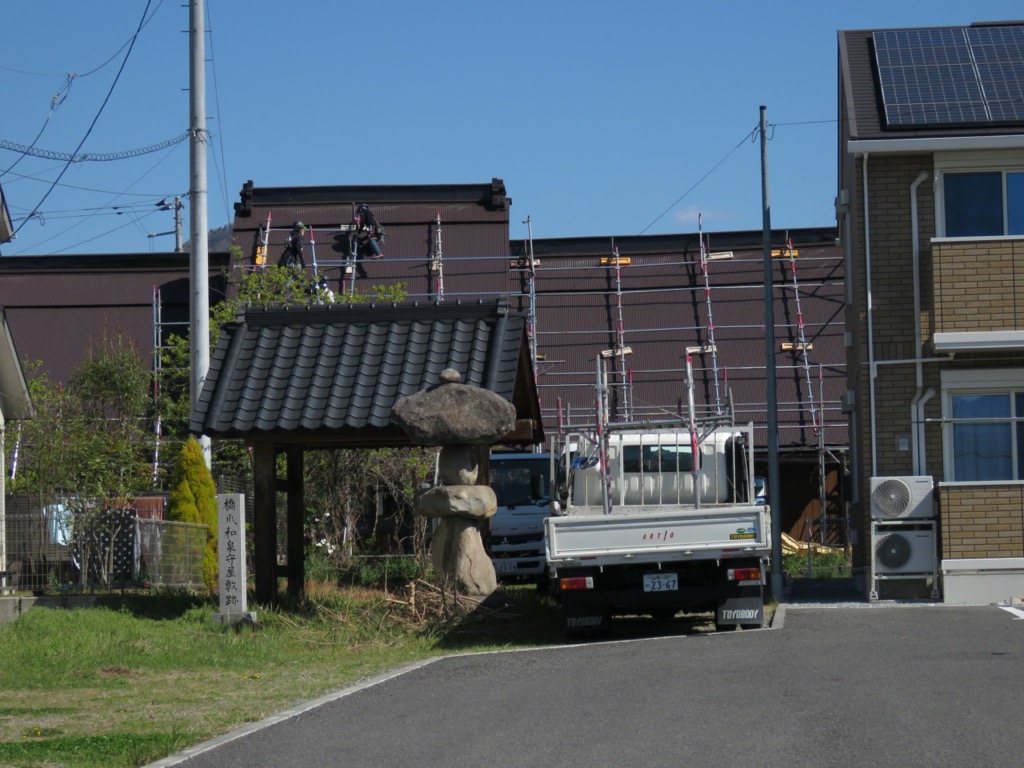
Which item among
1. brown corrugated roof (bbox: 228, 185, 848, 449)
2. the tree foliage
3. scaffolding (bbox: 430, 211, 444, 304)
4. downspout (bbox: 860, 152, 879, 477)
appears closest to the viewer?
downspout (bbox: 860, 152, 879, 477)

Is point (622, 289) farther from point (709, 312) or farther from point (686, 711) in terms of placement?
point (686, 711)

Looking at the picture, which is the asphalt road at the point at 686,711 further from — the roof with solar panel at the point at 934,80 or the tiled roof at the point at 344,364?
the roof with solar panel at the point at 934,80

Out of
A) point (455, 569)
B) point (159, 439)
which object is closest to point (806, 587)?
point (455, 569)

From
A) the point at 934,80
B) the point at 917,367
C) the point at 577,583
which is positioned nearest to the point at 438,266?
the point at 934,80

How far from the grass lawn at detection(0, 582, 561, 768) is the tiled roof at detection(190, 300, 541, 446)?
2125 millimetres

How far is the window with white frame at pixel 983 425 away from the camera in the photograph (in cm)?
1862

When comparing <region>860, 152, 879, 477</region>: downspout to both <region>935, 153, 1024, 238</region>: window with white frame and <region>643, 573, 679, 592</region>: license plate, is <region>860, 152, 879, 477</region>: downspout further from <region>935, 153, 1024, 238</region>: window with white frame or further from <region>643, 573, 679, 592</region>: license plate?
<region>643, 573, 679, 592</region>: license plate

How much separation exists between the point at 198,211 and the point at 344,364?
5.37m

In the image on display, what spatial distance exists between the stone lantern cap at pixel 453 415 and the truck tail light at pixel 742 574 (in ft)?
9.35

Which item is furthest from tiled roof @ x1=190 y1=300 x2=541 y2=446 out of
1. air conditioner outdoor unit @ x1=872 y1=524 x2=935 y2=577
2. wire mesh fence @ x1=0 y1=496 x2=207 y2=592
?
air conditioner outdoor unit @ x1=872 y1=524 x2=935 y2=577

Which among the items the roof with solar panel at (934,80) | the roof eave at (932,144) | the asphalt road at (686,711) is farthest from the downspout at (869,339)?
the asphalt road at (686,711)

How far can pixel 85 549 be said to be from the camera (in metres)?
18.8

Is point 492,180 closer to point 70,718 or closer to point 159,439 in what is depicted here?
point 159,439

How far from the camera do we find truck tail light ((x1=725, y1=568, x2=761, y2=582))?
14711 millimetres
